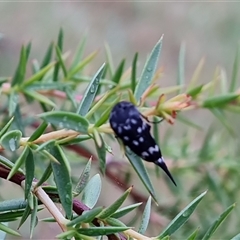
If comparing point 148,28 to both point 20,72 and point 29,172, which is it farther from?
point 29,172

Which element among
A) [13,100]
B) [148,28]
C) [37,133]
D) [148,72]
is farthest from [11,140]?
[148,28]

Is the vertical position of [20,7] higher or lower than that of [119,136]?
lower

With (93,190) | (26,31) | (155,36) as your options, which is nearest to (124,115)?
(93,190)

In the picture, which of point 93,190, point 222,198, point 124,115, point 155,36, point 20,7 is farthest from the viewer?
point 155,36

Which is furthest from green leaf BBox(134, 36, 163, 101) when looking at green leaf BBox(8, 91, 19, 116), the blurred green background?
the blurred green background

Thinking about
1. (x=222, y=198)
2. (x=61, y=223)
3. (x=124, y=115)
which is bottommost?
(x=222, y=198)

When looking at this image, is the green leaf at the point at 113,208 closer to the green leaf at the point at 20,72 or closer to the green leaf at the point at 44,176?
the green leaf at the point at 44,176

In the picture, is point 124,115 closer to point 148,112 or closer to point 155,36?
point 148,112
